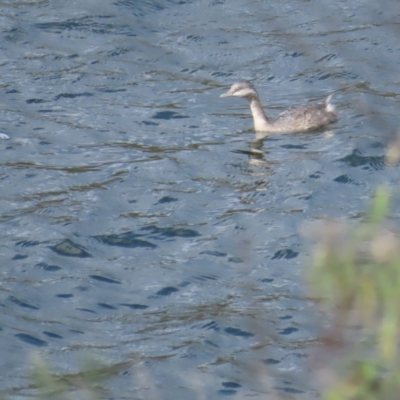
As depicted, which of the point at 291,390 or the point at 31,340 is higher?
the point at 291,390

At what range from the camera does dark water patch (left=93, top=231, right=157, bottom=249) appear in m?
9.48

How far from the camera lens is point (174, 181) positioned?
1102cm

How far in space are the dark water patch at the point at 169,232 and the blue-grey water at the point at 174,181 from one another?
18 millimetres

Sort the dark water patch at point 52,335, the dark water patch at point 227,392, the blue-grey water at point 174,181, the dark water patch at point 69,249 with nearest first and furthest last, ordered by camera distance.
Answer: the dark water patch at point 227,392, the blue-grey water at point 174,181, the dark water patch at point 52,335, the dark water patch at point 69,249

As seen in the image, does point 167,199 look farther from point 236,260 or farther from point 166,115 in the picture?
point 166,115

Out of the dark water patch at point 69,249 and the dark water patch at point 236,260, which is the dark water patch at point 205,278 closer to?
the dark water patch at point 236,260

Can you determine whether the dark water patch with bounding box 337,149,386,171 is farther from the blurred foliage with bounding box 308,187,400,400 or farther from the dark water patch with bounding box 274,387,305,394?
the blurred foliage with bounding box 308,187,400,400

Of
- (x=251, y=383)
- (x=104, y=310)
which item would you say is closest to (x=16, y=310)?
(x=104, y=310)

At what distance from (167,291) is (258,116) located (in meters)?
4.52

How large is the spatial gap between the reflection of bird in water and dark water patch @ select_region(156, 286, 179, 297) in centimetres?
430

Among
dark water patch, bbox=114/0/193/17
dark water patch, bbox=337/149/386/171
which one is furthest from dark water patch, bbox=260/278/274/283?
dark water patch, bbox=114/0/193/17

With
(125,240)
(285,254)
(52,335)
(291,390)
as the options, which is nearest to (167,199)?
(125,240)

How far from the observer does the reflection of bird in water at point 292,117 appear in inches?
491

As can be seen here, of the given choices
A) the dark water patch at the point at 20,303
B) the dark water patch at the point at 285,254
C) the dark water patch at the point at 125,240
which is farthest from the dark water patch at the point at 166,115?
the dark water patch at the point at 20,303
